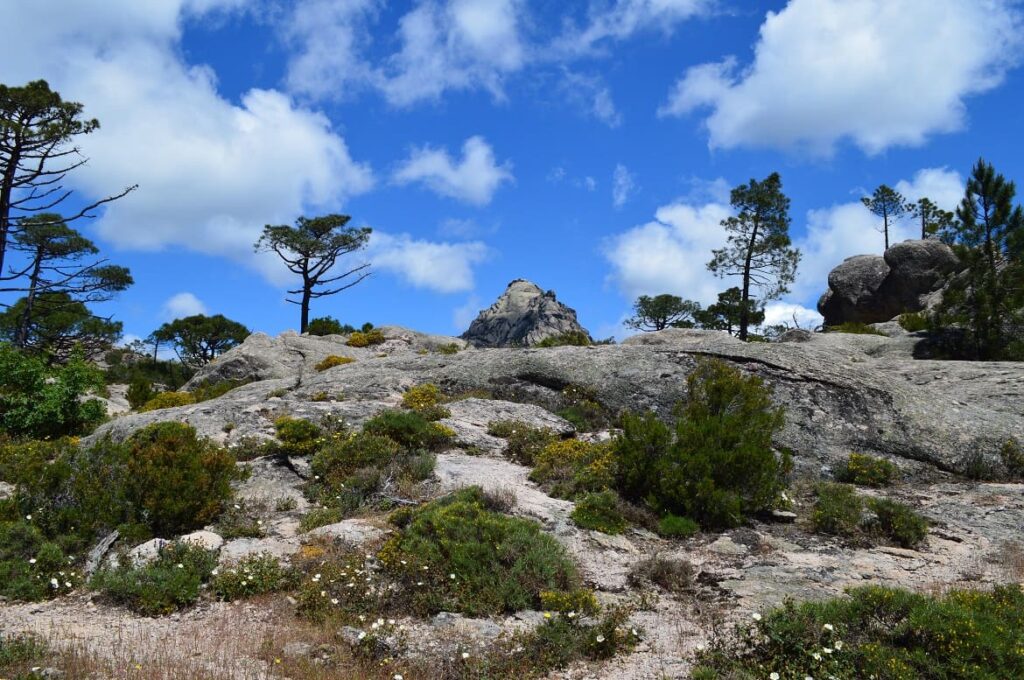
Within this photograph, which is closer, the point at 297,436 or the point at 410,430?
the point at 297,436

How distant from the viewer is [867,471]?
43.3 feet

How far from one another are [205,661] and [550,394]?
480 inches

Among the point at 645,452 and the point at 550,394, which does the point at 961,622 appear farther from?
the point at 550,394

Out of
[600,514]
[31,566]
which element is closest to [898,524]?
[600,514]

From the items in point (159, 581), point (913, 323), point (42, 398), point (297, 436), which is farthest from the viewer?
point (913, 323)

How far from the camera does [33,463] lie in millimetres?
11547

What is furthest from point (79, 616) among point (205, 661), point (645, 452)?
point (645, 452)

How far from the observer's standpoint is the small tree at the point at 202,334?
54.0 metres

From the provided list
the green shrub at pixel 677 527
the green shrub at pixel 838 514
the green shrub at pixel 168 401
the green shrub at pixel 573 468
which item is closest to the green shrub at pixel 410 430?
the green shrub at pixel 573 468

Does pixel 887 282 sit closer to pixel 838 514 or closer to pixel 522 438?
pixel 522 438

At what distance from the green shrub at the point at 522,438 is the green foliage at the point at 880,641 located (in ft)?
24.5

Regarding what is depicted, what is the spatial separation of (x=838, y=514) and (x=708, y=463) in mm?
2120

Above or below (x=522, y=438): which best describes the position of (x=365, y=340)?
above

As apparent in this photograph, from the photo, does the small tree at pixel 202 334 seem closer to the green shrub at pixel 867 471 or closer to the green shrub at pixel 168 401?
the green shrub at pixel 168 401
